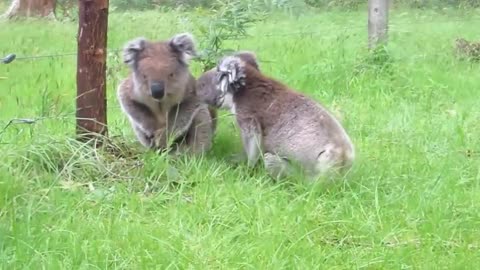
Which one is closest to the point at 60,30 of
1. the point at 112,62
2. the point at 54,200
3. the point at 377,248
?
the point at 112,62

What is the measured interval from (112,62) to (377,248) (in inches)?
182

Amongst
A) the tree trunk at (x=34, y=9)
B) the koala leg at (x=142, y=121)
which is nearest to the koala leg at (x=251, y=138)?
the koala leg at (x=142, y=121)

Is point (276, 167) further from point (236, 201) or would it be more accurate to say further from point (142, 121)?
point (142, 121)

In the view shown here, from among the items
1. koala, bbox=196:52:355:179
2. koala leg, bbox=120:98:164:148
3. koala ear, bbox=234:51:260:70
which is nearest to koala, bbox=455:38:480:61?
koala ear, bbox=234:51:260:70

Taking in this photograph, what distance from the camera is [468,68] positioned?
9.04m

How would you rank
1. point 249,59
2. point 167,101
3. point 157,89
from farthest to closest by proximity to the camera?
point 249,59 < point 167,101 < point 157,89

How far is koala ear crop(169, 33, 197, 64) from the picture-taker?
5340mm

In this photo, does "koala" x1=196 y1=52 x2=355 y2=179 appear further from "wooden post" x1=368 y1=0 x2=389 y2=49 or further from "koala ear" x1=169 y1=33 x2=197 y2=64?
"wooden post" x1=368 y1=0 x2=389 y2=49

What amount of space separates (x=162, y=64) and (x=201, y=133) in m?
0.55

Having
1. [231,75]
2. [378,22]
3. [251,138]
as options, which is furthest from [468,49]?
[251,138]

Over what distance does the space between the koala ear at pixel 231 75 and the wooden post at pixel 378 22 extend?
3.71 m

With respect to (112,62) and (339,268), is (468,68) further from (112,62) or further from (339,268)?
(339,268)

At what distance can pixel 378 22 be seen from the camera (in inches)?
344

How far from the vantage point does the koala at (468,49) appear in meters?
9.74
